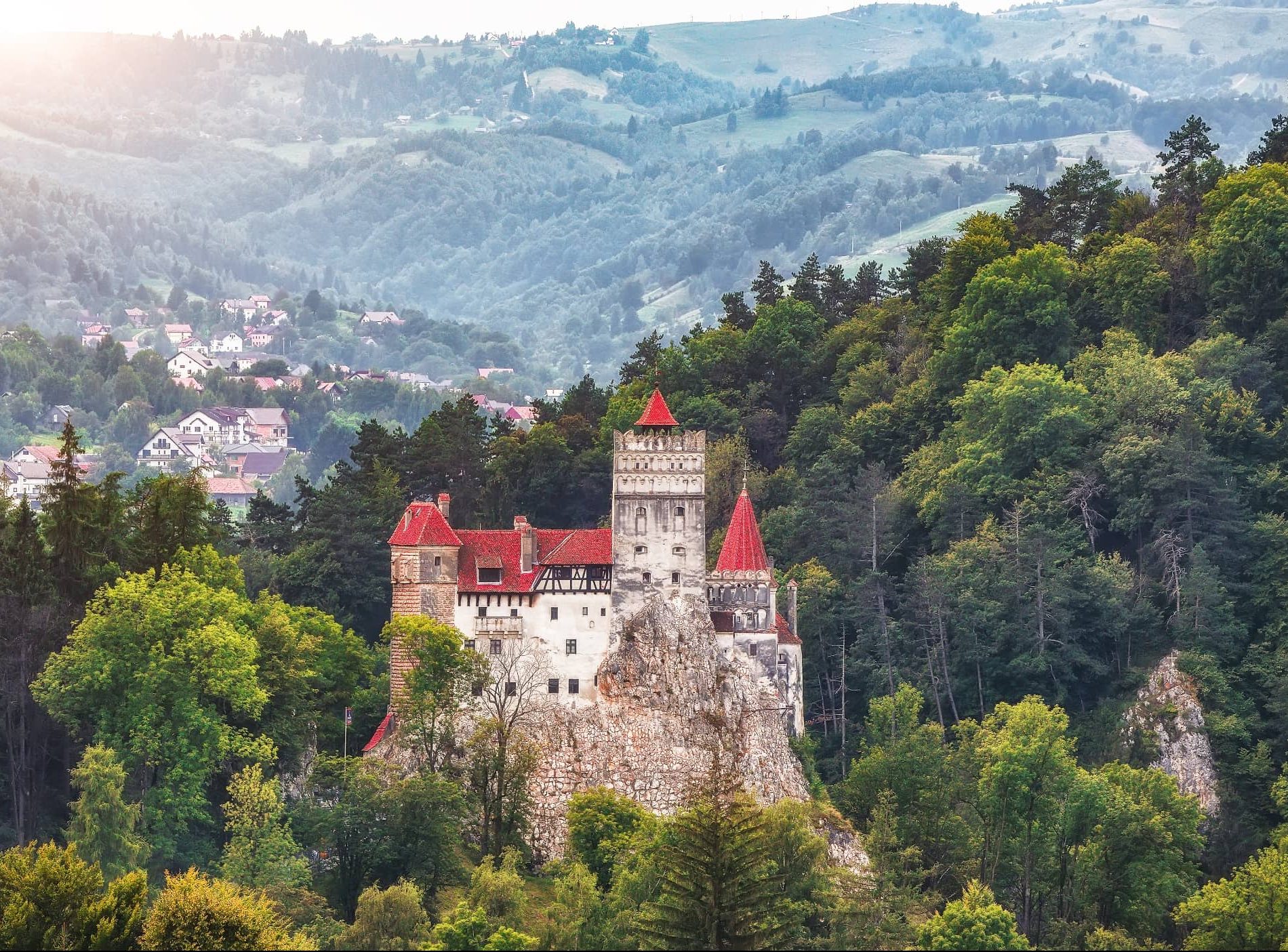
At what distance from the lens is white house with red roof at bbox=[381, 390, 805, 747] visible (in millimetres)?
78938

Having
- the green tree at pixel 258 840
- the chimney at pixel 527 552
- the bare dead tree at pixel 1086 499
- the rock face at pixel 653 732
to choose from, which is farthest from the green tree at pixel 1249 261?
the green tree at pixel 258 840

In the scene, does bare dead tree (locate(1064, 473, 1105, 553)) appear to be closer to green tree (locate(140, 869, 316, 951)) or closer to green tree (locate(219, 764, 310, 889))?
green tree (locate(219, 764, 310, 889))

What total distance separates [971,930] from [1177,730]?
72.6 ft

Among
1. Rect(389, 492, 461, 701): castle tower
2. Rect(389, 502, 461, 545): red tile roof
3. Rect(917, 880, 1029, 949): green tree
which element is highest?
Rect(389, 502, 461, 545): red tile roof

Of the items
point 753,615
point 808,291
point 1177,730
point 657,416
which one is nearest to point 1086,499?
point 1177,730

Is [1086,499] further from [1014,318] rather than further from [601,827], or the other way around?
[601,827]

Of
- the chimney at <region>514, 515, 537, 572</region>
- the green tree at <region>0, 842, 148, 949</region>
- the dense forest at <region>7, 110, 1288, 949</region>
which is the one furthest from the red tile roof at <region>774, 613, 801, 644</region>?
the green tree at <region>0, 842, 148, 949</region>

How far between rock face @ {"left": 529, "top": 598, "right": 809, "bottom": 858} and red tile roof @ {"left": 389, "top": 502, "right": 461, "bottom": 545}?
21.5ft

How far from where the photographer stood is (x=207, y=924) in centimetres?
6481

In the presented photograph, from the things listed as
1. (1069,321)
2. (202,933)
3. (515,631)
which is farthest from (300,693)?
(1069,321)

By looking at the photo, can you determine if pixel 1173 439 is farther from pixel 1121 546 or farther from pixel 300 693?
pixel 300 693

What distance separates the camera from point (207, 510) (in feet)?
298

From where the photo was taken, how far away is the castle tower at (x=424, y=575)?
7900 centimetres

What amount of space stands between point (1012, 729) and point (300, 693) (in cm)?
2390
